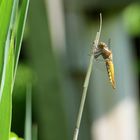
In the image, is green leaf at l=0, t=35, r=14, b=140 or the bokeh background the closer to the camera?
green leaf at l=0, t=35, r=14, b=140

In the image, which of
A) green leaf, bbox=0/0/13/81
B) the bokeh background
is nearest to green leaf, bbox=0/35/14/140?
green leaf, bbox=0/0/13/81

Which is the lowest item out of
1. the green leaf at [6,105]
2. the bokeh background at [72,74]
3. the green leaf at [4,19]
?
the green leaf at [6,105]

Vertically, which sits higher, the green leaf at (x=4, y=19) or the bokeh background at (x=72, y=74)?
the bokeh background at (x=72, y=74)

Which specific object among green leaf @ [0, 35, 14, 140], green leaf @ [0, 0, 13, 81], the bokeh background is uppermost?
the bokeh background

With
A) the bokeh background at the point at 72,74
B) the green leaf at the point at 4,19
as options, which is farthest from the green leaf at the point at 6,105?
the bokeh background at the point at 72,74

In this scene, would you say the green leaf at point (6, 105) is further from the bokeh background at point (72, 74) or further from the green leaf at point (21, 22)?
the bokeh background at point (72, 74)

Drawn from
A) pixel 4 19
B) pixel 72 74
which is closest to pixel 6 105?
pixel 4 19

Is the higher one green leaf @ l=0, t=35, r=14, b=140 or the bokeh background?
the bokeh background

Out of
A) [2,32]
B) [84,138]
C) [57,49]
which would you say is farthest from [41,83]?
[2,32]

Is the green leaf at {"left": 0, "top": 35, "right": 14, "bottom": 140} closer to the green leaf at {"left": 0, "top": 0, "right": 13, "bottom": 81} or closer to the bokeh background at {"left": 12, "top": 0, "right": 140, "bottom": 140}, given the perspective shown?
the green leaf at {"left": 0, "top": 0, "right": 13, "bottom": 81}
